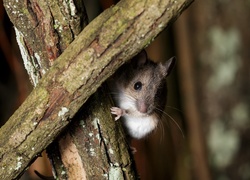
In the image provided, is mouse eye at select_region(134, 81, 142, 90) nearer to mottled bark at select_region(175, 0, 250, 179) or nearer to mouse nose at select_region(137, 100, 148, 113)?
mouse nose at select_region(137, 100, 148, 113)

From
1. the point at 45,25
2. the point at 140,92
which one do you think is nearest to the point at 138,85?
the point at 140,92

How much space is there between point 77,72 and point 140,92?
41.7 inches

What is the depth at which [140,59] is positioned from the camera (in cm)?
269

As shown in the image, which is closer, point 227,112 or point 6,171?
point 6,171

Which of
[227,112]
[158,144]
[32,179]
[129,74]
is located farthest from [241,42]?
[32,179]

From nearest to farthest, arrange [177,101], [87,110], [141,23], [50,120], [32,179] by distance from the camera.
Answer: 1. [141,23]
2. [50,120]
3. [87,110]
4. [32,179]
5. [177,101]

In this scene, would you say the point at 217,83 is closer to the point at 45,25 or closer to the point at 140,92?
the point at 140,92

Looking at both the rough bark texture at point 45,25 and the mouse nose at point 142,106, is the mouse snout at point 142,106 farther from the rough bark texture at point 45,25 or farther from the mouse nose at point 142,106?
the rough bark texture at point 45,25

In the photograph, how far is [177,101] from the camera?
170 inches

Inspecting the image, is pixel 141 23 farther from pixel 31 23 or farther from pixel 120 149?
pixel 120 149

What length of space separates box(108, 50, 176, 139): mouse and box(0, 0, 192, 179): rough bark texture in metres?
0.84

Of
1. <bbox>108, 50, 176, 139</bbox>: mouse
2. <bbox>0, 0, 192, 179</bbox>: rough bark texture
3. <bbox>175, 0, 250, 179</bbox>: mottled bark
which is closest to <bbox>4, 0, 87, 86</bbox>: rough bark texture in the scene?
<bbox>0, 0, 192, 179</bbox>: rough bark texture

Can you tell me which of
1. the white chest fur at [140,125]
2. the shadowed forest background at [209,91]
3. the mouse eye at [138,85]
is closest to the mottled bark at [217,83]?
the shadowed forest background at [209,91]

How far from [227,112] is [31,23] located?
246 cm
